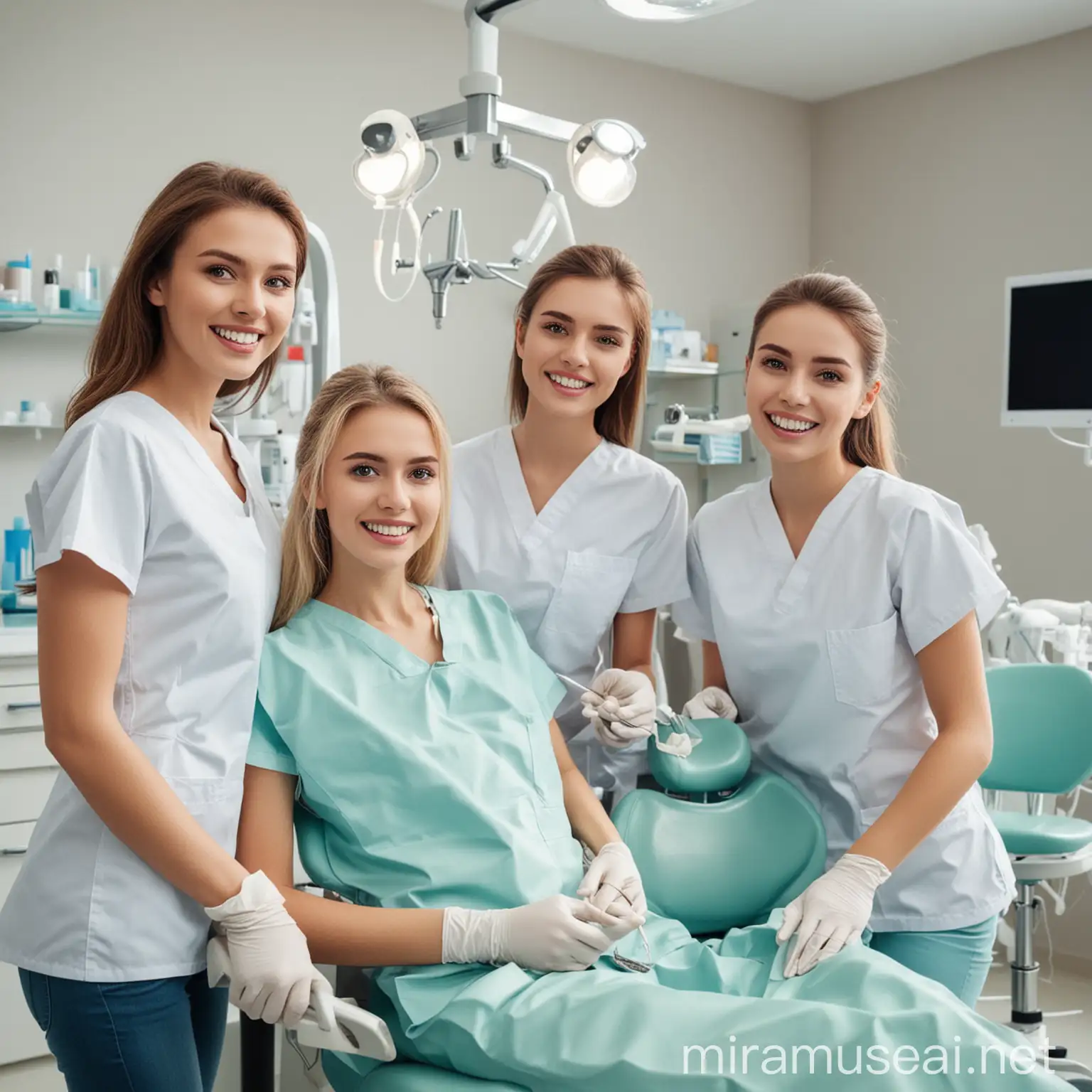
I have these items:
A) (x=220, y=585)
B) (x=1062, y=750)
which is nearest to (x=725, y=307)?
(x=1062, y=750)

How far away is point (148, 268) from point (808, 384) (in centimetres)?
80

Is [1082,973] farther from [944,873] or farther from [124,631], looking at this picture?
[124,631]

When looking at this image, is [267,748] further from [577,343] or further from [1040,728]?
[1040,728]

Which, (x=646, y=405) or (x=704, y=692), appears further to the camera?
(x=646, y=405)

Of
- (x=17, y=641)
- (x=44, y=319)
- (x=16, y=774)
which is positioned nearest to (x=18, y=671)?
(x=17, y=641)

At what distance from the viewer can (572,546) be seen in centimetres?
171

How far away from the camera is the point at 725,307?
423cm

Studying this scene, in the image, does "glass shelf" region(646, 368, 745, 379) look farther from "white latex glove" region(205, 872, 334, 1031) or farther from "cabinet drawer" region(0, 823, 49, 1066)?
"white latex glove" region(205, 872, 334, 1031)

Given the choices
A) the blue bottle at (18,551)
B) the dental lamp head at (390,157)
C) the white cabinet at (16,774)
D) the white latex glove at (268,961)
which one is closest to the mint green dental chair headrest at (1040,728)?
the dental lamp head at (390,157)

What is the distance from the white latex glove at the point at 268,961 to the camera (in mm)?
1123

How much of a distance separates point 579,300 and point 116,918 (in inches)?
37.3

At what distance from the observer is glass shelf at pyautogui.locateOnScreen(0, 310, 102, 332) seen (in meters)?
2.81

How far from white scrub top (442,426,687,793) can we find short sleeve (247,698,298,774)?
1.55 feet

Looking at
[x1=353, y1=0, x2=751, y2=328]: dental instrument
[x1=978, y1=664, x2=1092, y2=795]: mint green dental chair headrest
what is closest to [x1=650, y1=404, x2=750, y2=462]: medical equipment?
[x1=978, y1=664, x2=1092, y2=795]: mint green dental chair headrest
